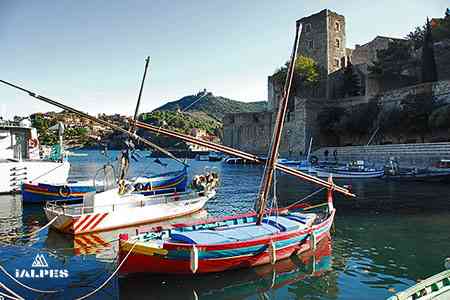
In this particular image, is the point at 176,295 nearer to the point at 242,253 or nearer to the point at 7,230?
the point at 242,253

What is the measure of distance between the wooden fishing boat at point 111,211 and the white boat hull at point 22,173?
12321mm

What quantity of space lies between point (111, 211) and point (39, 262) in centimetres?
494

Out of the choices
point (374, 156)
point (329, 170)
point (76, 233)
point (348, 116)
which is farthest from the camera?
point (348, 116)

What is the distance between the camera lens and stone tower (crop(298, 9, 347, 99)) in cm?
6894

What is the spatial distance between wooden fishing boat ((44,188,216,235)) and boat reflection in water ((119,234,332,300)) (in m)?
6.23

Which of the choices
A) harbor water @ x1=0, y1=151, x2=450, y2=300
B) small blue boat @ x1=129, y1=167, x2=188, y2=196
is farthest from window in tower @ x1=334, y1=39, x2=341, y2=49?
harbor water @ x1=0, y1=151, x2=450, y2=300

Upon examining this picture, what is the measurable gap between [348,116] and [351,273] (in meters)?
48.9

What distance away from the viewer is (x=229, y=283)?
11008mm

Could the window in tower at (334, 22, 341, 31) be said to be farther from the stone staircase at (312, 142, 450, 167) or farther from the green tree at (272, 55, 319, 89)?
the stone staircase at (312, 142, 450, 167)

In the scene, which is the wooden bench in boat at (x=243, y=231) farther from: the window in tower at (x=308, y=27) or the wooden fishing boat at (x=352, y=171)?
the window in tower at (x=308, y=27)

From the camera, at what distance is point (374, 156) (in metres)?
48.4

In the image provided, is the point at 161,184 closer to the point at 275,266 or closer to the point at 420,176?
the point at 275,266

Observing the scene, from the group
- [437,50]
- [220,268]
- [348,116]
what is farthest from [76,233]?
[437,50]

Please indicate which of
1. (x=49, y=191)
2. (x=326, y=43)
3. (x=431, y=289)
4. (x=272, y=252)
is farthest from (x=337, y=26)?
(x=431, y=289)
